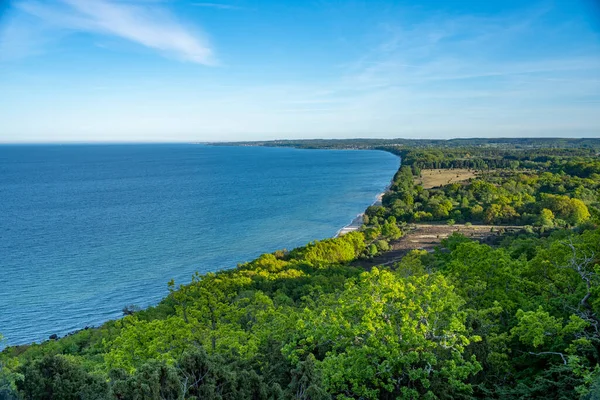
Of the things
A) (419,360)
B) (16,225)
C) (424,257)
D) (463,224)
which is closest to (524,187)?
(463,224)

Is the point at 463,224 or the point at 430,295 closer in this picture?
the point at 430,295

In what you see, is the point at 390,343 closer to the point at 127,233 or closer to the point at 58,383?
the point at 58,383

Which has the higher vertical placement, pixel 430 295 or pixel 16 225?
pixel 430 295

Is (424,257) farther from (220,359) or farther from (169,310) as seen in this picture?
(220,359)

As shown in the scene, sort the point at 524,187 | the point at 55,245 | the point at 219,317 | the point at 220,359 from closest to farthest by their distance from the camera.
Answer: the point at 220,359 < the point at 219,317 < the point at 55,245 < the point at 524,187

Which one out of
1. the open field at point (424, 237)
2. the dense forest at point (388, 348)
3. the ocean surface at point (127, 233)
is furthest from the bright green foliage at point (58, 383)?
the open field at point (424, 237)

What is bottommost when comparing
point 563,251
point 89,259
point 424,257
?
point 89,259

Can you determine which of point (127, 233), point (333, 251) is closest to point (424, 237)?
point (333, 251)

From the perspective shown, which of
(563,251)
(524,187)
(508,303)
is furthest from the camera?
(524,187)
